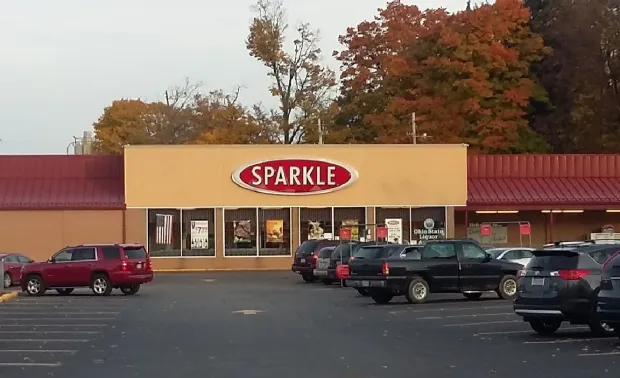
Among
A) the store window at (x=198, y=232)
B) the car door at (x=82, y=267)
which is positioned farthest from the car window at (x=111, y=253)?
the store window at (x=198, y=232)

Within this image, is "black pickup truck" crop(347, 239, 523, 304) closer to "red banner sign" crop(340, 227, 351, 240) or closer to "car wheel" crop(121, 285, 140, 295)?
"car wheel" crop(121, 285, 140, 295)

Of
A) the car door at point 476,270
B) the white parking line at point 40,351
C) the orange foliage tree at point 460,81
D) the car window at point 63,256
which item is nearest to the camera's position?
the white parking line at point 40,351

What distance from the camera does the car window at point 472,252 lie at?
97.0ft

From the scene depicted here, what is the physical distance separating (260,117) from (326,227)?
24.4 m

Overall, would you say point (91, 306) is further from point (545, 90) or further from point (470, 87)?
point (545, 90)

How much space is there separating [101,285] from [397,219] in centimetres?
2164

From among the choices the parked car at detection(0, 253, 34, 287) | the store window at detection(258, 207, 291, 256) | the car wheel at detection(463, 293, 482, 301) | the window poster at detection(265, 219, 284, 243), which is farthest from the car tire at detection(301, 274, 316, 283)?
the window poster at detection(265, 219, 284, 243)

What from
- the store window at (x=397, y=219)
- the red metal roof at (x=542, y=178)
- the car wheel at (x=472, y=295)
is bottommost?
the car wheel at (x=472, y=295)

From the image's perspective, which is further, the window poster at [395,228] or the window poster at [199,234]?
the window poster at [395,228]

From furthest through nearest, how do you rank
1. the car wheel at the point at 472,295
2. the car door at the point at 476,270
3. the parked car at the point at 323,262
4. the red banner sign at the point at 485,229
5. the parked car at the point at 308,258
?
the red banner sign at the point at 485,229
the parked car at the point at 308,258
the parked car at the point at 323,262
the car wheel at the point at 472,295
the car door at the point at 476,270

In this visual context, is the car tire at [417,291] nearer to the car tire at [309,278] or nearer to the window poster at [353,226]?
the car tire at [309,278]

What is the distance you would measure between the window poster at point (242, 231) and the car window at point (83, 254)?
18223mm

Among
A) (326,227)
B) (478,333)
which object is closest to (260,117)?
(326,227)

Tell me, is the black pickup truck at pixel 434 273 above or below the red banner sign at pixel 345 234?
below
